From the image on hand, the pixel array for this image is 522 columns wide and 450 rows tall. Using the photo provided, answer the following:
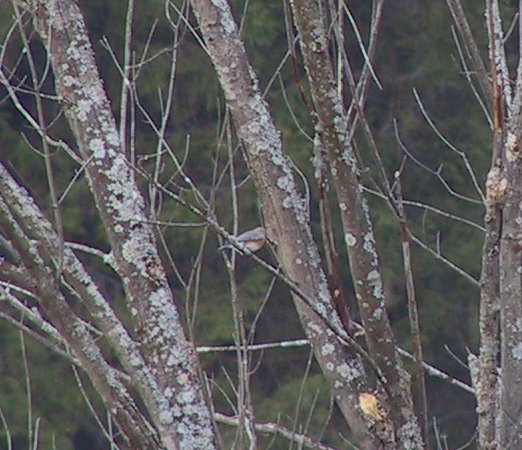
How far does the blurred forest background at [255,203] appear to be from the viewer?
27.0 feet

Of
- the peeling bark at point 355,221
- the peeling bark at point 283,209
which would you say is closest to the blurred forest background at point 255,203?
A: the peeling bark at point 283,209

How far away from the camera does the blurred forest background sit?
27.0 ft

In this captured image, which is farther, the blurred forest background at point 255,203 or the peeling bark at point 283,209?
the blurred forest background at point 255,203

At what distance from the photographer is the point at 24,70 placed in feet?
26.8

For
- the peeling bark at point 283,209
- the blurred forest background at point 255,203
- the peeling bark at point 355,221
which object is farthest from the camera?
the blurred forest background at point 255,203

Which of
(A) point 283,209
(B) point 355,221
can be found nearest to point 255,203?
(A) point 283,209

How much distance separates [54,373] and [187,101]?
1971 millimetres

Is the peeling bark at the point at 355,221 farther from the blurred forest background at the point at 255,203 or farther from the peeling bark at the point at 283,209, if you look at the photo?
the blurred forest background at the point at 255,203

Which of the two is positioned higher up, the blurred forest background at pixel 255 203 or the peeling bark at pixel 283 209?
the peeling bark at pixel 283 209

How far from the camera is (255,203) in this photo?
336 inches

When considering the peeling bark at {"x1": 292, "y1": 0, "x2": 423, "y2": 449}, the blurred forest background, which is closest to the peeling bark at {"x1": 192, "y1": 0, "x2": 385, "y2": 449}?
the peeling bark at {"x1": 292, "y1": 0, "x2": 423, "y2": 449}

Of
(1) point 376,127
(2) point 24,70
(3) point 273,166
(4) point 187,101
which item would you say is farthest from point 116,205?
(1) point 376,127

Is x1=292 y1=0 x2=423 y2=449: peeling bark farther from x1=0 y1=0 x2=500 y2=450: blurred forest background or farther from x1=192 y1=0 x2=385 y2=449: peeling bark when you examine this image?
x1=0 y1=0 x2=500 y2=450: blurred forest background

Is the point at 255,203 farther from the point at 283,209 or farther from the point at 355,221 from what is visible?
the point at 355,221
